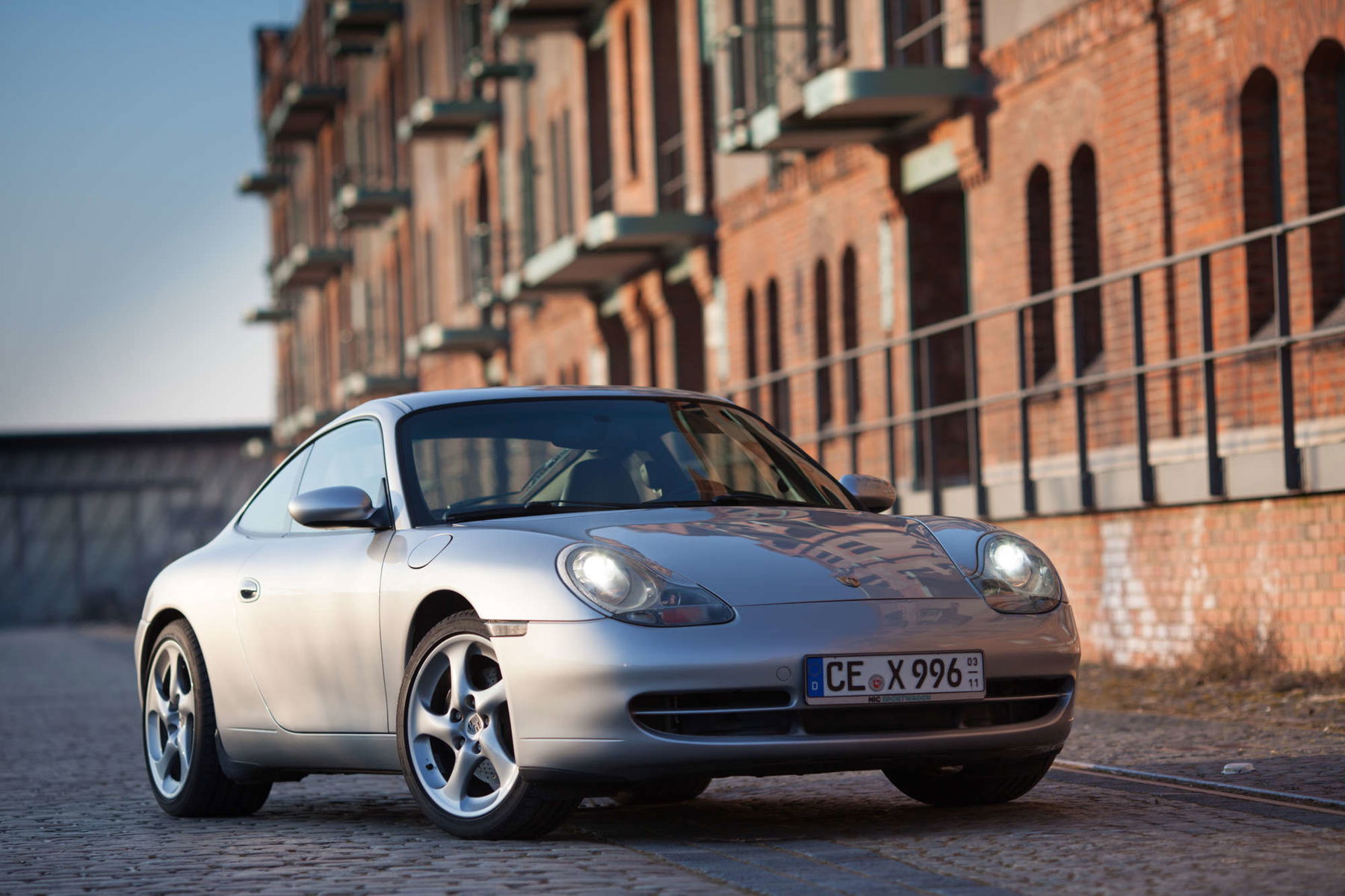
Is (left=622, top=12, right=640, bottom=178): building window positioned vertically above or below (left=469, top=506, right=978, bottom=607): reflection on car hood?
above

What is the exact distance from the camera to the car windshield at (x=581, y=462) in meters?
7.07

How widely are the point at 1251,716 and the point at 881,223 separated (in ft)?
34.1

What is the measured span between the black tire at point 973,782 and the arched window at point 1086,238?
9.26 metres

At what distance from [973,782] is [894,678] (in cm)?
100

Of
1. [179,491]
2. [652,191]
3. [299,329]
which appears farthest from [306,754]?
[179,491]

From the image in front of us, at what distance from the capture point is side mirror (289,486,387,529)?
700 centimetres

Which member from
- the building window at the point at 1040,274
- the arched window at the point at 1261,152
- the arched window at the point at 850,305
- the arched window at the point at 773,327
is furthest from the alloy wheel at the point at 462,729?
the arched window at the point at 773,327

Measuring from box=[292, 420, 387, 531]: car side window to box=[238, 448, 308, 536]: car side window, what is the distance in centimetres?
7

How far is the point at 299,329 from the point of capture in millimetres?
60250

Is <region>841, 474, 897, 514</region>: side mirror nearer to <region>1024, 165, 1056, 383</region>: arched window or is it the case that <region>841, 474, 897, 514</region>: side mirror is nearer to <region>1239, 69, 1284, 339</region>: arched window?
<region>1239, 69, 1284, 339</region>: arched window

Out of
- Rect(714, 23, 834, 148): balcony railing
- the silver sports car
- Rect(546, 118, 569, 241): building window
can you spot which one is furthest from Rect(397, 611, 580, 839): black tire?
Rect(546, 118, 569, 241): building window

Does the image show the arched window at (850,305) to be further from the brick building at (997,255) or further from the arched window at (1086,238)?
the arched window at (1086,238)

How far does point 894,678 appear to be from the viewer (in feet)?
20.4

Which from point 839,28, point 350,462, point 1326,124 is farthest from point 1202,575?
point 839,28
